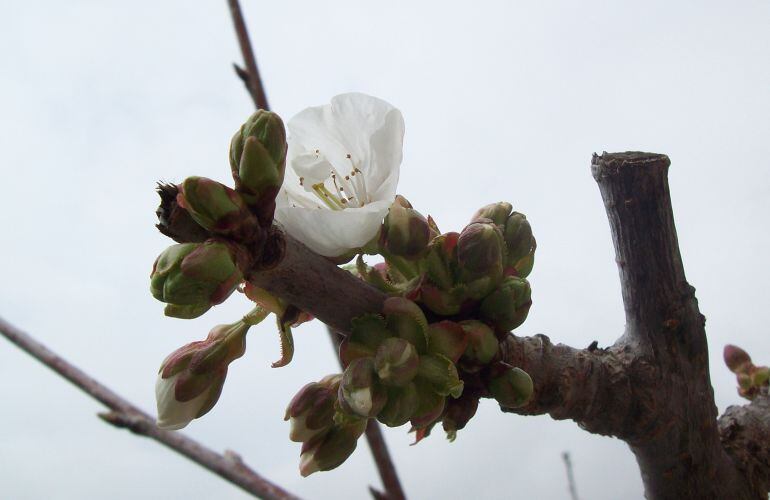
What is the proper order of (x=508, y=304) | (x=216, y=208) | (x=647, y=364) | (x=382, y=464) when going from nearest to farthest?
(x=216, y=208) → (x=508, y=304) → (x=647, y=364) → (x=382, y=464)

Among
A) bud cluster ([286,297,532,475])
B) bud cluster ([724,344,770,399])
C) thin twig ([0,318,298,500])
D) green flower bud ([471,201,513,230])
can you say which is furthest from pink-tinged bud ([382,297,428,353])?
bud cluster ([724,344,770,399])

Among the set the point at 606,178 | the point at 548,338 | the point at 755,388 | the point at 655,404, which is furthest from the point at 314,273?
the point at 755,388

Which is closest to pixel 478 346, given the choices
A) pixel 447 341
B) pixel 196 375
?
pixel 447 341

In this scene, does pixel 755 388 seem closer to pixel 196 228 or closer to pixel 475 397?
pixel 475 397

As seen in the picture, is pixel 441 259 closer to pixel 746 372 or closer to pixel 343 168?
pixel 343 168

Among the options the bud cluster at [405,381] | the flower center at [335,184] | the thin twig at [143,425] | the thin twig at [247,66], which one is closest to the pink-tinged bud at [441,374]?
the bud cluster at [405,381]

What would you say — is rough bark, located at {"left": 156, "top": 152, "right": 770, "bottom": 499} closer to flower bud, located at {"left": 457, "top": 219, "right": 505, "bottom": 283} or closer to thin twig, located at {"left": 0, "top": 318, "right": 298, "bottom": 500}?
flower bud, located at {"left": 457, "top": 219, "right": 505, "bottom": 283}
